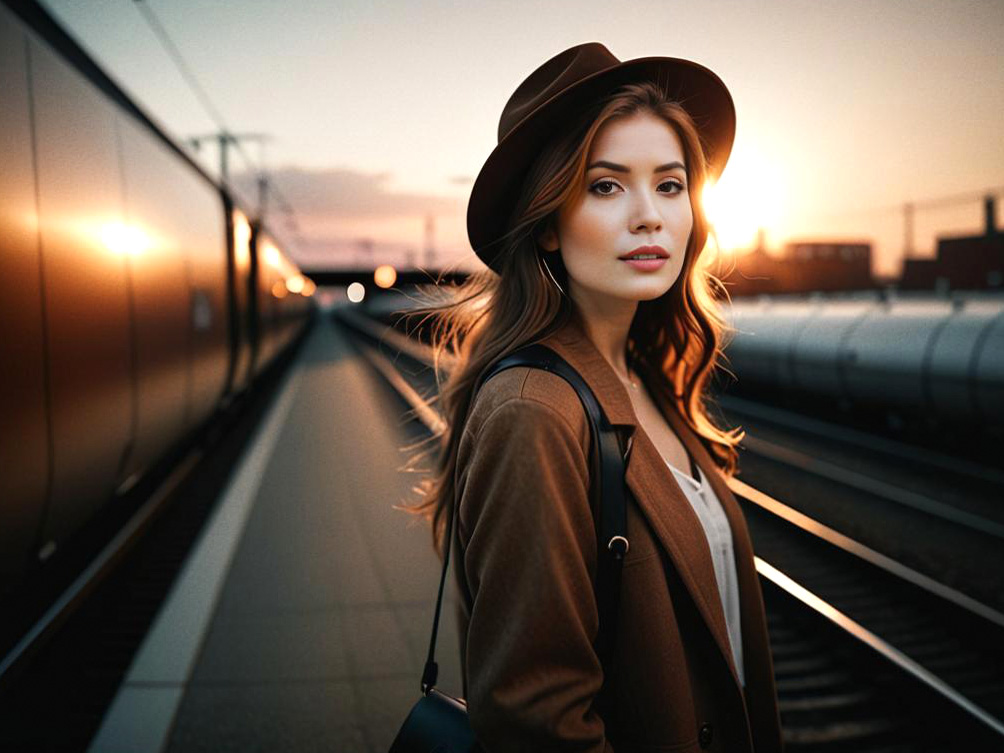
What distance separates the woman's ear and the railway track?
1090 millimetres

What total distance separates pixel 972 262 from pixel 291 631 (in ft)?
143

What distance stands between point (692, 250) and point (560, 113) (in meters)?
0.54

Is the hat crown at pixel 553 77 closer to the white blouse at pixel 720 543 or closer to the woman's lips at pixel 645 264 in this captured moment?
the woman's lips at pixel 645 264

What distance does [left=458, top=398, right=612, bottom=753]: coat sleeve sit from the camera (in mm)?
1321

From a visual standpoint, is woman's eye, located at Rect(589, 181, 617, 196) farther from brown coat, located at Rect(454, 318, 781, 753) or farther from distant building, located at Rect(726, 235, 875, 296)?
distant building, located at Rect(726, 235, 875, 296)

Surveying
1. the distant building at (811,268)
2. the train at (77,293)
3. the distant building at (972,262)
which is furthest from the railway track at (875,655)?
the distant building at (811,268)

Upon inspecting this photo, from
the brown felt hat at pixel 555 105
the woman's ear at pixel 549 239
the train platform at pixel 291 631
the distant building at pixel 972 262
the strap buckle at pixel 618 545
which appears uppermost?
the distant building at pixel 972 262

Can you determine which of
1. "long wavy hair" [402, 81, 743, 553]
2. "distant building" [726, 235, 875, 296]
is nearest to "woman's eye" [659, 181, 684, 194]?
"long wavy hair" [402, 81, 743, 553]

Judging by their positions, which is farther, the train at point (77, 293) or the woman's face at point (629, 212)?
the train at point (77, 293)

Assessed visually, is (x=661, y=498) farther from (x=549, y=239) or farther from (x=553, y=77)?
(x=553, y=77)

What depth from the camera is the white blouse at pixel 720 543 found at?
1.80 meters

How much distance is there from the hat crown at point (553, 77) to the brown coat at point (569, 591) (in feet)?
1.55

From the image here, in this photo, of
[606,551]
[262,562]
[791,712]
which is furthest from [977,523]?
[606,551]

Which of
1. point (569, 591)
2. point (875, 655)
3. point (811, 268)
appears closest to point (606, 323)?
point (569, 591)
